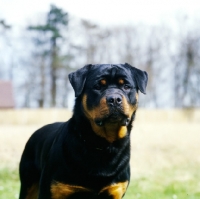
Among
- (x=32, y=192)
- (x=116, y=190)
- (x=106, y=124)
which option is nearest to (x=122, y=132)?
(x=106, y=124)

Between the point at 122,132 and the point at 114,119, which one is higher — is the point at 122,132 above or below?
below

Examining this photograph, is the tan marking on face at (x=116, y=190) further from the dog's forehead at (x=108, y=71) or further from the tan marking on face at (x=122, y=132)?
the dog's forehead at (x=108, y=71)

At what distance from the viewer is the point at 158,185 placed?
7949mm

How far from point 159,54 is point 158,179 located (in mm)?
31270

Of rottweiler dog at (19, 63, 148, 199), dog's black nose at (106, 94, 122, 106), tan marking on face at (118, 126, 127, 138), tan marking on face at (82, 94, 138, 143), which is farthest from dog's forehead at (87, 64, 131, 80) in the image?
tan marking on face at (118, 126, 127, 138)

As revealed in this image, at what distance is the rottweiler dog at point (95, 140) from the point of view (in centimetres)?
395

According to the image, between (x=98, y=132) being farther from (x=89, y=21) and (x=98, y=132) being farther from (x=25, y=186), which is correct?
(x=89, y=21)

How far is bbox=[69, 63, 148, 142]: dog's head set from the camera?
389cm

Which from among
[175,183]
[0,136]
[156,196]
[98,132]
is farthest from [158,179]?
[0,136]

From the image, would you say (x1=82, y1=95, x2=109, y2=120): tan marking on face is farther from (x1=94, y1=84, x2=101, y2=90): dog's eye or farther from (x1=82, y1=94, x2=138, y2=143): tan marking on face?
(x1=94, y1=84, x2=101, y2=90): dog's eye

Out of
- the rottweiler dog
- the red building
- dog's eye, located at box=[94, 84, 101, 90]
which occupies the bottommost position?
the red building

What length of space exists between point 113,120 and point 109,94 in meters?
0.24

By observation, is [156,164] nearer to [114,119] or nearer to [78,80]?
[78,80]

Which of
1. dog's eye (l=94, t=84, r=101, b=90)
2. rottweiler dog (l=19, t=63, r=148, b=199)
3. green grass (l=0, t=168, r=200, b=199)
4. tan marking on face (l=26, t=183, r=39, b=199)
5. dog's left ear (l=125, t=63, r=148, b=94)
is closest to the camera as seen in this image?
rottweiler dog (l=19, t=63, r=148, b=199)
